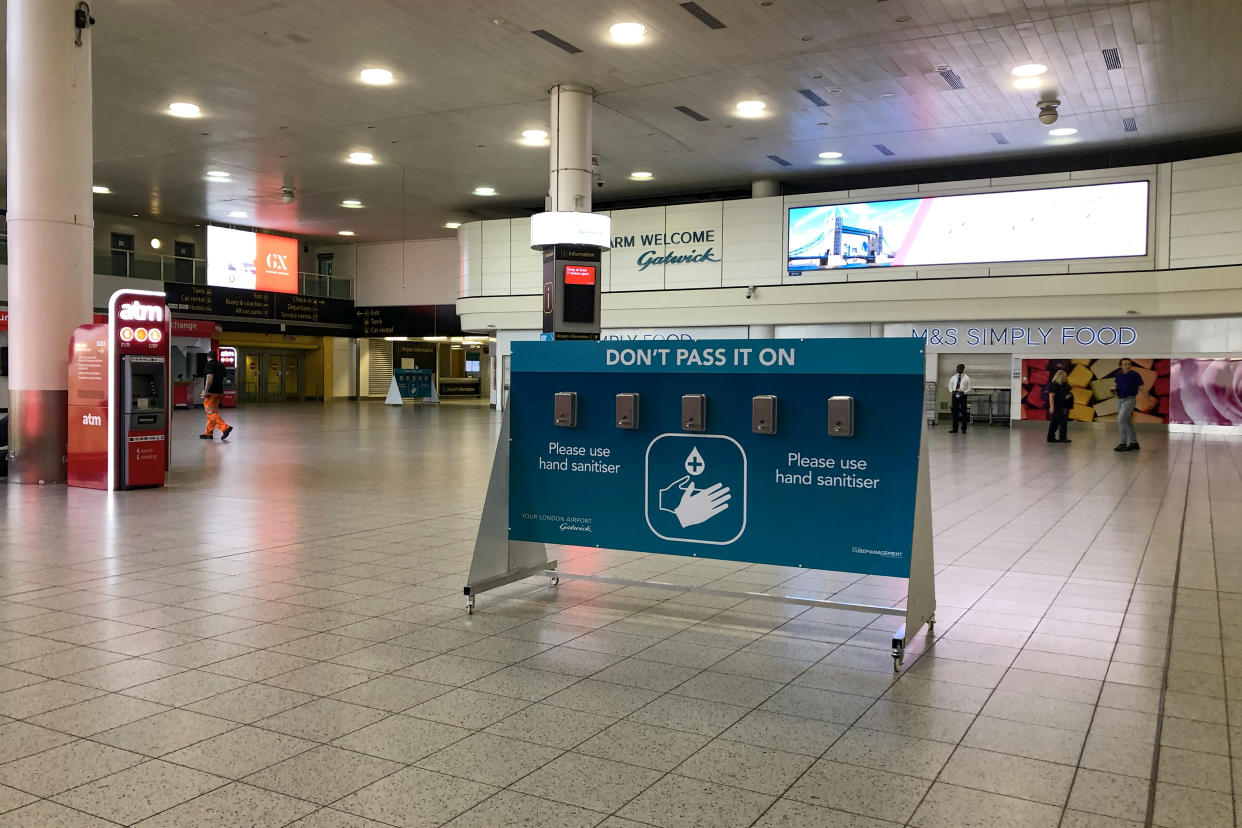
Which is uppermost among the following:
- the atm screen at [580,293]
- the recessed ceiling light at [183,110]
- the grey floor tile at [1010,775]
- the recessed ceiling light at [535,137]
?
the recessed ceiling light at [535,137]

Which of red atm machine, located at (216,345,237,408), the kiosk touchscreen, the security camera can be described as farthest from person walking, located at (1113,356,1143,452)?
red atm machine, located at (216,345,237,408)

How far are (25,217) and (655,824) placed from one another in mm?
9410

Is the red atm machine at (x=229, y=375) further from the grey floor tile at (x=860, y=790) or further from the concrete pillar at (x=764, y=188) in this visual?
the grey floor tile at (x=860, y=790)

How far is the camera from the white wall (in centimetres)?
3142

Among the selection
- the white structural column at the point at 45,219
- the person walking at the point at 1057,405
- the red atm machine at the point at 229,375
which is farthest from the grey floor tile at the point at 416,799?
the red atm machine at the point at 229,375

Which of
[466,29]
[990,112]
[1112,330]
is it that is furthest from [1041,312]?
[466,29]

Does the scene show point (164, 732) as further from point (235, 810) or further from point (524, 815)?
point (524, 815)

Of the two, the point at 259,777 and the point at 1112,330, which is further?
the point at 1112,330

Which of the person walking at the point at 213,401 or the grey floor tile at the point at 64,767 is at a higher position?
the person walking at the point at 213,401

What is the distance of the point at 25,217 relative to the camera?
30.6ft

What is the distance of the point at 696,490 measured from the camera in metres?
4.81

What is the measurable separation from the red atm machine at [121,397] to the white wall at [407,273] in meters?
21.5

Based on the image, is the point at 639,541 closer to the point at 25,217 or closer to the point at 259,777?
the point at 259,777

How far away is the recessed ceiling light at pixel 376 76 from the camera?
13944mm
